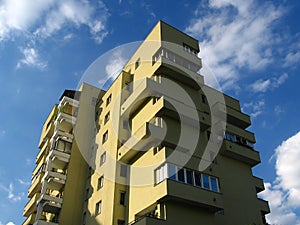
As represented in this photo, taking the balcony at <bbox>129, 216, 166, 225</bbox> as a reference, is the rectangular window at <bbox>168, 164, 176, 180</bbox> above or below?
above

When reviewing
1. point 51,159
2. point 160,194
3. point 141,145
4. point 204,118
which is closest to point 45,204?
point 51,159

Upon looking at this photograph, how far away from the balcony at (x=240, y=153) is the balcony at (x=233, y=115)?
4119 mm

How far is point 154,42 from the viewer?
3678cm

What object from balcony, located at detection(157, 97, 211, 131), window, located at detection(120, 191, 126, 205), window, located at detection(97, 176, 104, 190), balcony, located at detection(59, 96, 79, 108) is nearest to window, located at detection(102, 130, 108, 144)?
window, located at detection(97, 176, 104, 190)

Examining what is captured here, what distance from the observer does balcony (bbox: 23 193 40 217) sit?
4194 cm

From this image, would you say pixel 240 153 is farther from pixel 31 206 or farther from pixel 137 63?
pixel 31 206

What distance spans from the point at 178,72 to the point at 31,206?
27.1 metres

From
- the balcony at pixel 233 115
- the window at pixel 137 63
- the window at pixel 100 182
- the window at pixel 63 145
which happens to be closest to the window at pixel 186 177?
the window at pixel 100 182

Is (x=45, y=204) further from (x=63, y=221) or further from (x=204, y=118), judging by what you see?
(x=204, y=118)

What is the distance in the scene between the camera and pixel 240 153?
1372 inches

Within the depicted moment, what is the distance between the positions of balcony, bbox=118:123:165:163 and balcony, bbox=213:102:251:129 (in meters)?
10.3

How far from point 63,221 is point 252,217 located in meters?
20.0

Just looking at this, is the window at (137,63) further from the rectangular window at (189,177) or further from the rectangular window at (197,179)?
the rectangular window at (197,179)

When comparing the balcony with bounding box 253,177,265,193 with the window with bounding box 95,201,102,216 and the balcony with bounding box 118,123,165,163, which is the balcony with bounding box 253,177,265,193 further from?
the window with bounding box 95,201,102,216
